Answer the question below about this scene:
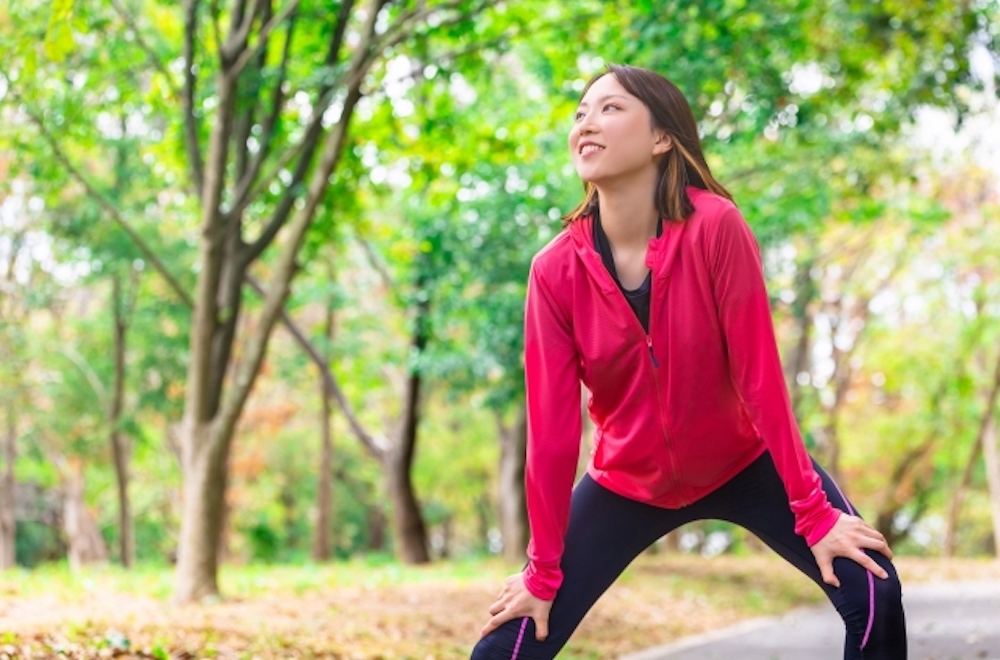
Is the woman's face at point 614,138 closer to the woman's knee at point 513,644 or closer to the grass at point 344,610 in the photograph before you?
the woman's knee at point 513,644

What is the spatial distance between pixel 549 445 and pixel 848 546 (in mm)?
809

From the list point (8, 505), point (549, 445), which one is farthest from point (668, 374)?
point (8, 505)

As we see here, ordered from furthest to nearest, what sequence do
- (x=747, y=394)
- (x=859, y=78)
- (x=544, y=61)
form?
1. (x=544, y=61)
2. (x=859, y=78)
3. (x=747, y=394)

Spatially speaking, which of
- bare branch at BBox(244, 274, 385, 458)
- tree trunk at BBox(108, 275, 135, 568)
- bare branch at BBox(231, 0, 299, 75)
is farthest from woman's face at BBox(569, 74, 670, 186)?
tree trunk at BBox(108, 275, 135, 568)

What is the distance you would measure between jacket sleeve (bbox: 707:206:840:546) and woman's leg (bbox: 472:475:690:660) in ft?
1.50

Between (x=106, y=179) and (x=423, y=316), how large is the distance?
590cm

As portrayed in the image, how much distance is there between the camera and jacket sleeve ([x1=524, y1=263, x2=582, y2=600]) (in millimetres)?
2973

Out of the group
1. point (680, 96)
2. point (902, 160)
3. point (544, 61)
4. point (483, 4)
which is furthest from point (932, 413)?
point (680, 96)

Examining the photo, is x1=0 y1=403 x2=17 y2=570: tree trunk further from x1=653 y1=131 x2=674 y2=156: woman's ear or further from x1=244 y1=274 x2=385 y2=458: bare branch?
x1=653 y1=131 x2=674 y2=156: woman's ear

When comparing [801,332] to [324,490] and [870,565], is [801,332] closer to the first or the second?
[324,490]

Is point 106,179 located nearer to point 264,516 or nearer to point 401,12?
point 401,12

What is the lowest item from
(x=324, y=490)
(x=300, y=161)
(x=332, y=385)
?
(x=324, y=490)

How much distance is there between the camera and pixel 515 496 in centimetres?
1683

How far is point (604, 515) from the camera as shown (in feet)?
10.4
